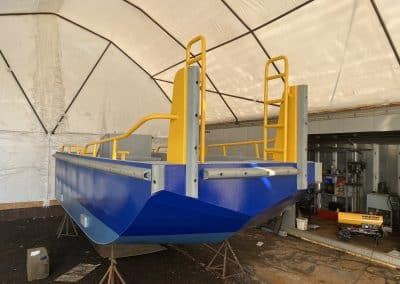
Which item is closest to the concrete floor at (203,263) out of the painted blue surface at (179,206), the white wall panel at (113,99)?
the painted blue surface at (179,206)

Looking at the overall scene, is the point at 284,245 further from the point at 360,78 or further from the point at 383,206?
the point at 360,78

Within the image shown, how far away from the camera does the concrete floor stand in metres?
4.22

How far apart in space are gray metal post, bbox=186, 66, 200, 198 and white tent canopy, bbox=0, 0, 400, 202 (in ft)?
10.7

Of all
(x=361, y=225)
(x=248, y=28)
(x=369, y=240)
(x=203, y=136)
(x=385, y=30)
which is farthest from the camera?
(x=369, y=240)

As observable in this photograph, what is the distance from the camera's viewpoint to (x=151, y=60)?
28.1ft

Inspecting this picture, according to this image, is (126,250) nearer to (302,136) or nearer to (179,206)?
(179,206)

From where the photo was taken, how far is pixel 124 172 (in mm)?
2301

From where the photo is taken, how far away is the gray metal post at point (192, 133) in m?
2.03

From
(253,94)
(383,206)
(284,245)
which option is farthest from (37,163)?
(383,206)

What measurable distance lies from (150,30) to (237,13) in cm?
279

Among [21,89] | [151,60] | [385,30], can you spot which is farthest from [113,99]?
[385,30]

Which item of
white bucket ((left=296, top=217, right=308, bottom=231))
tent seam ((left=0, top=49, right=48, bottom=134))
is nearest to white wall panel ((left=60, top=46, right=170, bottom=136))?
tent seam ((left=0, top=49, right=48, bottom=134))

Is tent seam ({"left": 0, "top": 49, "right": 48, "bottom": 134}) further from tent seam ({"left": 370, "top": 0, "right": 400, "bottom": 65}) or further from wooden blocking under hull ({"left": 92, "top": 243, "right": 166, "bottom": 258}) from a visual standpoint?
tent seam ({"left": 370, "top": 0, "right": 400, "bottom": 65})

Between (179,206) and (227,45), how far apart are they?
15.7 feet
